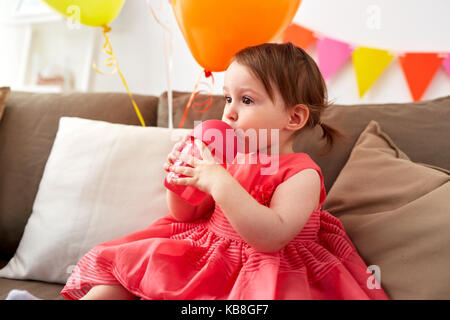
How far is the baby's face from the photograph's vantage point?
2.85 ft

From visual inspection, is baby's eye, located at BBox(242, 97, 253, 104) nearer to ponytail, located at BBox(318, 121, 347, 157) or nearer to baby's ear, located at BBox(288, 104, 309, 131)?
baby's ear, located at BBox(288, 104, 309, 131)

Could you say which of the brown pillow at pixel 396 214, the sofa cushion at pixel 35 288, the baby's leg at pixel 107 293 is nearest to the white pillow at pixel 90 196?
the sofa cushion at pixel 35 288

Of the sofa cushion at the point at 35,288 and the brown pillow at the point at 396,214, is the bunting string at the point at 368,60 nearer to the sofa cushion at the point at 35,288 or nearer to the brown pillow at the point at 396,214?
the brown pillow at the point at 396,214

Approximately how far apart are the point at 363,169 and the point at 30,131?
3.63 feet

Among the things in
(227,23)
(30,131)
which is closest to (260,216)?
Answer: (227,23)

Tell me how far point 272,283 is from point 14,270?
31.0 inches

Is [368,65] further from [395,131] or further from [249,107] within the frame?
[249,107]

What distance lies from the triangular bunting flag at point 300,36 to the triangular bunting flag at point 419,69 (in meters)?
0.38

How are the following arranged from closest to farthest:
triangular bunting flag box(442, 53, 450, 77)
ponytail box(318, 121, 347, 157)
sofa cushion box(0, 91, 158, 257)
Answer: ponytail box(318, 121, 347, 157)
sofa cushion box(0, 91, 158, 257)
triangular bunting flag box(442, 53, 450, 77)

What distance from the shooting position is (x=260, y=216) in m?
0.72

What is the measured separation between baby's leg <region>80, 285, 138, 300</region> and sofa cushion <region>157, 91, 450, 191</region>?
64 centimetres

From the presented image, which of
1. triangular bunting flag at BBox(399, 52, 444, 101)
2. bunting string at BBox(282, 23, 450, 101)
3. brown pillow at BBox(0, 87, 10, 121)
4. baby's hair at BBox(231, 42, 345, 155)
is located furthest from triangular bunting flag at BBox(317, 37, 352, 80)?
brown pillow at BBox(0, 87, 10, 121)
